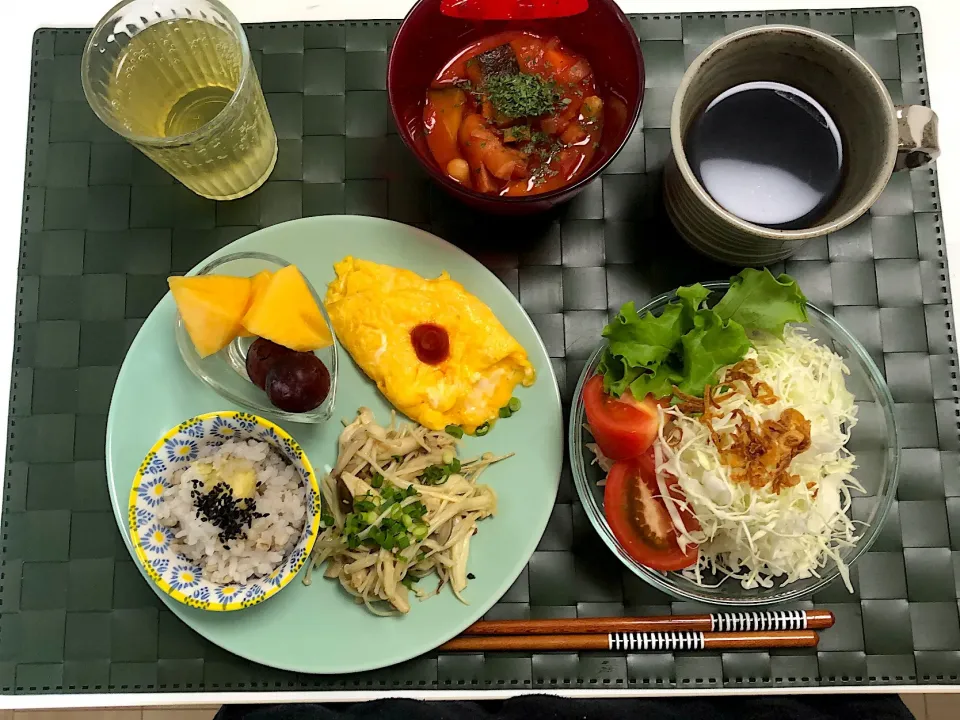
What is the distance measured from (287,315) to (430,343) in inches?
12.8

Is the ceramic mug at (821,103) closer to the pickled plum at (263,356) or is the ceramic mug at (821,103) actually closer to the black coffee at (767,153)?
the black coffee at (767,153)

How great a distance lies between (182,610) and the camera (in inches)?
63.4

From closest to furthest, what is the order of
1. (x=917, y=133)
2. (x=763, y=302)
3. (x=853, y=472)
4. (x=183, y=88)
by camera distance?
(x=917, y=133) → (x=763, y=302) → (x=853, y=472) → (x=183, y=88)

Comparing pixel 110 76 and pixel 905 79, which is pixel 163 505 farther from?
pixel 905 79

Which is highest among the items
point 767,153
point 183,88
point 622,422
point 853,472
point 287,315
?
Answer: point 183,88

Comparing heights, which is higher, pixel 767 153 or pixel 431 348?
pixel 767 153

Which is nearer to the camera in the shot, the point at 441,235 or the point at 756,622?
the point at 756,622

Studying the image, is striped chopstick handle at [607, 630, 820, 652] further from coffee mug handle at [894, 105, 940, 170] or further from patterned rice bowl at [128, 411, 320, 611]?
coffee mug handle at [894, 105, 940, 170]

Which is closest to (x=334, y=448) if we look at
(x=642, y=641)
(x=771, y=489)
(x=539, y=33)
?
(x=642, y=641)

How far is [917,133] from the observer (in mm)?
1415

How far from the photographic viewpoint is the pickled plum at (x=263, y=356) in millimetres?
1570

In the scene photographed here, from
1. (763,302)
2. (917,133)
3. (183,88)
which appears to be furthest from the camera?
(183,88)

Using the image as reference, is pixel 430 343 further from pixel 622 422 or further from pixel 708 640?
pixel 708 640

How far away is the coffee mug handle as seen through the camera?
1.41 meters
